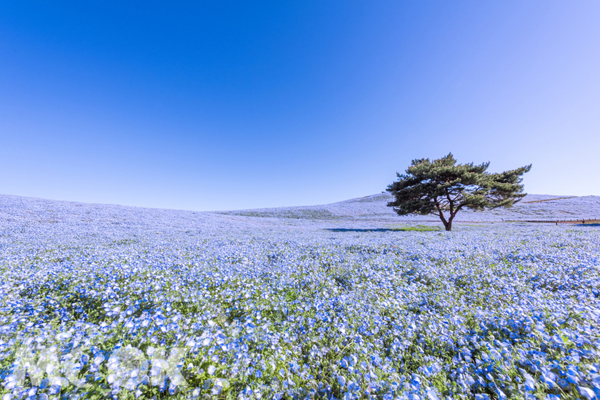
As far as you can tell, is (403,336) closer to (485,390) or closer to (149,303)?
(485,390)

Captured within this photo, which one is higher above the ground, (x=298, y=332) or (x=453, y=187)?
(x=453, y=187)

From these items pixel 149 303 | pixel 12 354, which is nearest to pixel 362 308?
pixel 149 303

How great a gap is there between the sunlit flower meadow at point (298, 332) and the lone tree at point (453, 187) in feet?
61.9

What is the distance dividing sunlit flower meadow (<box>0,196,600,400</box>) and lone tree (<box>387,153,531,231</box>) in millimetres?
18862

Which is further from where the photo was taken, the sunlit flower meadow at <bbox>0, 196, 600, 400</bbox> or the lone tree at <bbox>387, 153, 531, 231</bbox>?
the lone tree at <bbox>387, 153, 531, 231</bbox>

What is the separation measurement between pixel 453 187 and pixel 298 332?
28452mm

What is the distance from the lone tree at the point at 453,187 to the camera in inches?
957

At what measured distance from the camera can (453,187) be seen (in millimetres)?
25609

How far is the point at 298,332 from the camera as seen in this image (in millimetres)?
4227

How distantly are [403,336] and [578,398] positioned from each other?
2.03m

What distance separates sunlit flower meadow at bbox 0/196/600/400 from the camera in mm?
2650

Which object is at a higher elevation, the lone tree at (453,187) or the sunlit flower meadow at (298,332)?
the lone tree at (453,187)

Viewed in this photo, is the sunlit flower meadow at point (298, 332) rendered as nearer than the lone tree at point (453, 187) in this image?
Yes

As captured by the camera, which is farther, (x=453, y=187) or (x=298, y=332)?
(x=453, y=187)
